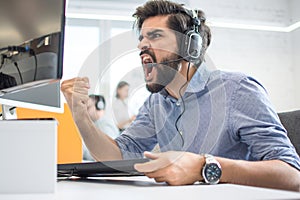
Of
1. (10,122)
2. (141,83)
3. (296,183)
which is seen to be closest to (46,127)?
(10,122)

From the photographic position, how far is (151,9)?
45.9 inches

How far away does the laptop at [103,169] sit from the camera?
2.10ft

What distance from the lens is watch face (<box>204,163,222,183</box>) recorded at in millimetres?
647

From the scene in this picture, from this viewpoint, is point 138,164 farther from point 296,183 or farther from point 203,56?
point 203,56

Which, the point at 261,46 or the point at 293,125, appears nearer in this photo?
the point at 293,125

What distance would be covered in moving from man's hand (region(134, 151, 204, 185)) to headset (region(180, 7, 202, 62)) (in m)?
0.42

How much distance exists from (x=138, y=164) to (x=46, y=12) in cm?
29

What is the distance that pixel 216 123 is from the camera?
104 cm

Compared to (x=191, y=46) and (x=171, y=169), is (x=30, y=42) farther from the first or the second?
(x=191, y=46)

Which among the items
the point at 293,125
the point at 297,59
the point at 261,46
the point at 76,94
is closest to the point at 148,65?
the point at 76,94

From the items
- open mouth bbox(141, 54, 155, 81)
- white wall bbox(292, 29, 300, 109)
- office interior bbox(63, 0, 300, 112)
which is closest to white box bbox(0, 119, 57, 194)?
open mouth bbox(141, 54, 155, 81)

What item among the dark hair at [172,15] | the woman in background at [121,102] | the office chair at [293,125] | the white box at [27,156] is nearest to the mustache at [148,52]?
the woman in background at [121,102]

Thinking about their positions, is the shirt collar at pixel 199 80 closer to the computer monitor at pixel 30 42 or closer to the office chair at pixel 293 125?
the office chair at pixel 293 125

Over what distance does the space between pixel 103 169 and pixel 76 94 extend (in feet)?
0.71
